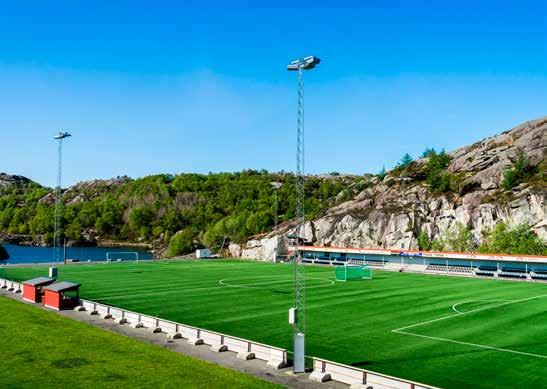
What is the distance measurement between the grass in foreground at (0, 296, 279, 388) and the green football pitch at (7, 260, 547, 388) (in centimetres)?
662

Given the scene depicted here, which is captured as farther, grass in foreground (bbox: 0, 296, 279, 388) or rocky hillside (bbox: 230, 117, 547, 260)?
rocky hillside (bbox: 230, 117, 547, 260)

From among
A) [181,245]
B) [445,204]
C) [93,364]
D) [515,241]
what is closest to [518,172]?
[445,204]

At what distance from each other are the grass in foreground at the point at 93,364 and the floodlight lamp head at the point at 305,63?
13.8 metres

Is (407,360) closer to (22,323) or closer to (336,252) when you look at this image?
(22,323)

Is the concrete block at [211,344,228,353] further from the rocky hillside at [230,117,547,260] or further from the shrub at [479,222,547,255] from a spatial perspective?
the rocky hillside at [230,117,547,260]

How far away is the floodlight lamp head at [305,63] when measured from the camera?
73.0 feet

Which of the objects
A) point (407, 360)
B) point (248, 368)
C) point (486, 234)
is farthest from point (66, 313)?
point (486, 234)

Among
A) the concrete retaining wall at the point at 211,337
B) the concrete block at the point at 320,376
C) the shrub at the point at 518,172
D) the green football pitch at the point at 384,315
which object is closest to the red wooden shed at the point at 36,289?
the green football pitch at the point at 384,315

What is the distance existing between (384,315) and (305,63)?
21968mm

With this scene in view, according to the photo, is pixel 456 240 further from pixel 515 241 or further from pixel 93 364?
pixel 93 364

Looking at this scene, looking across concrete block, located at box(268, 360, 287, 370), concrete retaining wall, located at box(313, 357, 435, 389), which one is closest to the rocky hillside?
concrete block, located at box(268, 360, 287, 370)

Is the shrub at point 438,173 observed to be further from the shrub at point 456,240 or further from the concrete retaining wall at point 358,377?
the concrete retaining wall at point 358,377

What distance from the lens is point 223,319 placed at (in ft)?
117

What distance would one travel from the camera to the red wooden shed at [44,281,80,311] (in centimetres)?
3778
